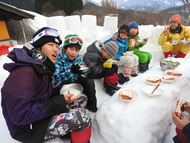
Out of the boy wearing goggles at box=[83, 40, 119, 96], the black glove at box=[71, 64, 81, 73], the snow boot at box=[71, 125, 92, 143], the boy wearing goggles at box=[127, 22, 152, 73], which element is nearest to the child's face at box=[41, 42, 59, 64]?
the black glove at box=[71, 64, 81, 73]

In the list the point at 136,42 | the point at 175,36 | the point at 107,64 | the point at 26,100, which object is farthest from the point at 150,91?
the point at 175,36

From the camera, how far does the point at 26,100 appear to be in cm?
96

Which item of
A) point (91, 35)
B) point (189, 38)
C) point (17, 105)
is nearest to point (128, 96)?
point (17, 105)

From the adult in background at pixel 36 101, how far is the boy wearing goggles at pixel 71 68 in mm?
547

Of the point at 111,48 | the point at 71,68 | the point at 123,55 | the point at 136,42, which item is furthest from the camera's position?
the point at 136,42

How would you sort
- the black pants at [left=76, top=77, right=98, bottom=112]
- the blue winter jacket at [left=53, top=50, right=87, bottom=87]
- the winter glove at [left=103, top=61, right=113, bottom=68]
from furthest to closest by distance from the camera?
the winter glove at [left=103, top=61, right=113, bottom=68], the black pants at [left=76, top=77, right=98, bottom=112], the blue winter jacket at [left=53, top=50, right=87, bottom=87]

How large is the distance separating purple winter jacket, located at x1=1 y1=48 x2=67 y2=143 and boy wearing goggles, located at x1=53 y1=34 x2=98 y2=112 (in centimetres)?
70

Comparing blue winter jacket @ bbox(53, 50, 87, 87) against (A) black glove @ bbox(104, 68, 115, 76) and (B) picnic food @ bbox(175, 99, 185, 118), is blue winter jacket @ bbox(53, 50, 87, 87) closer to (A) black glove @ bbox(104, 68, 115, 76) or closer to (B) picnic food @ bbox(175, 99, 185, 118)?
(A) black glove @ bbox(104, 68, 115, 76)

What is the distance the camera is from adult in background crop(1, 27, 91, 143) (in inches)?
37.4

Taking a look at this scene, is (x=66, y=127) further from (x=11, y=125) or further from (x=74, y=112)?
(x=11, y=125)

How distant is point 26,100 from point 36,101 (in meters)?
0.15

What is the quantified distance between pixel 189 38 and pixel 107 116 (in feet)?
13.9

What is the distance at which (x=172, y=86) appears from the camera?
176 centimetres

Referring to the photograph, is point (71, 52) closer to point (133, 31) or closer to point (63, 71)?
point (63, 71)
